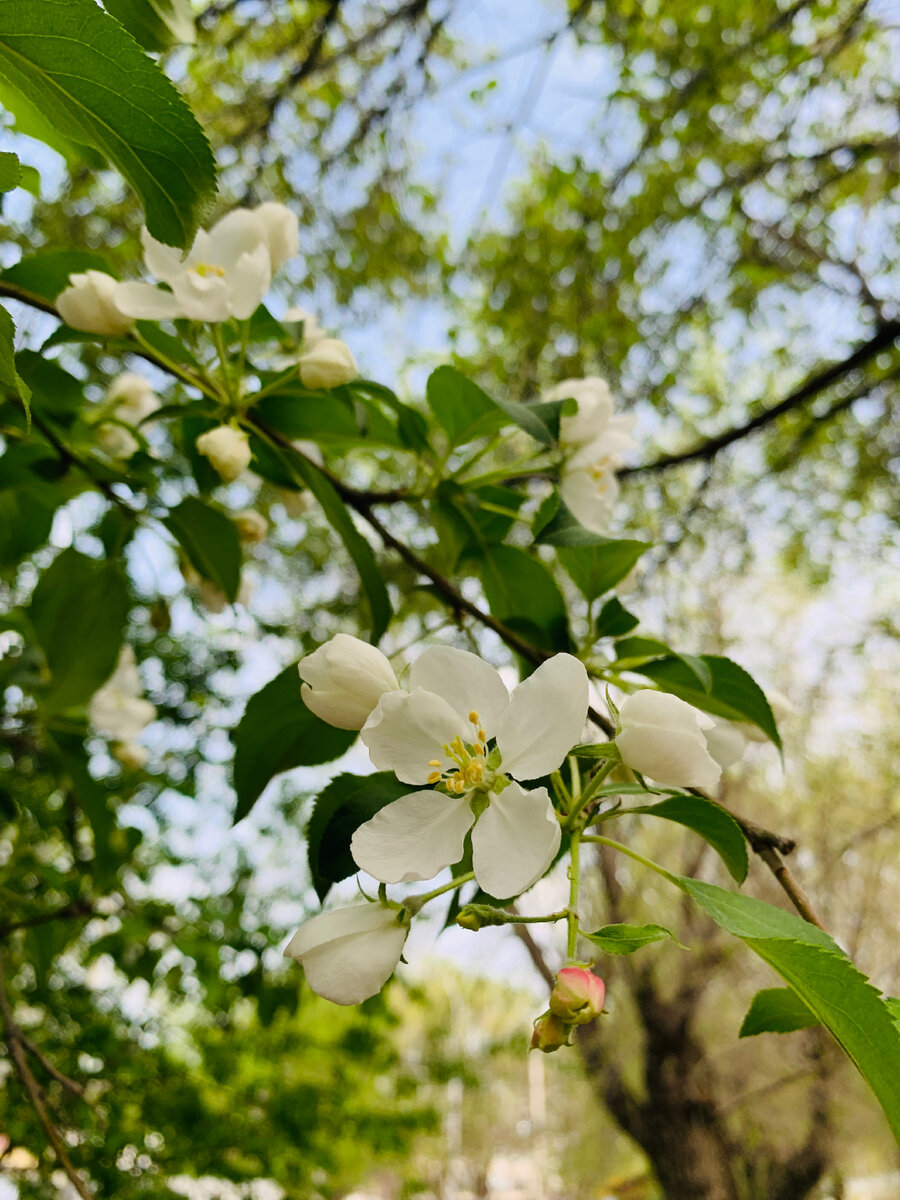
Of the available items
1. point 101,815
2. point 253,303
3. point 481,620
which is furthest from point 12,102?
point 101,815

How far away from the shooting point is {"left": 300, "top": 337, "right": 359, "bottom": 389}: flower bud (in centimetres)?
68

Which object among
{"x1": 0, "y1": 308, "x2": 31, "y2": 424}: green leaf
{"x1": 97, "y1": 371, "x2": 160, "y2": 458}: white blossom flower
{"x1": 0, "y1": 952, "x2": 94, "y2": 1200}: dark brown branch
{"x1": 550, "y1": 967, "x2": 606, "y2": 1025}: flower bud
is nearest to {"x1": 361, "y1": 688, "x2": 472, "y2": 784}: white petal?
{"x1": 550, "y1": 967, "x2": 606, "y2": 1025}: flower bud

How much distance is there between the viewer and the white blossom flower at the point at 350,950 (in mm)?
437

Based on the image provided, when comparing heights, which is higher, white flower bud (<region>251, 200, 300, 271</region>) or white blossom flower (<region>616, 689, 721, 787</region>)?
white flower bud (<region>251, 200, 300, 271</region>)

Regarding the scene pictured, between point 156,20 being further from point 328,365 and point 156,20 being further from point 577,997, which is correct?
point 577,997

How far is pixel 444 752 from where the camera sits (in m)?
0.48

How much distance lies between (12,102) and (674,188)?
239 cm

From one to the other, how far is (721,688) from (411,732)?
0.26m

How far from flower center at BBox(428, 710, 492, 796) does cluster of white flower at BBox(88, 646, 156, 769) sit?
890mm

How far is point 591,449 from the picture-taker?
79cm

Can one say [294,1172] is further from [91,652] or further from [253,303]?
[253,303]

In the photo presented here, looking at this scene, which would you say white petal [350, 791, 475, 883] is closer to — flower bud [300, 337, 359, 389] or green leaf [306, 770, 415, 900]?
green leaf [306, 770, 415, 900]

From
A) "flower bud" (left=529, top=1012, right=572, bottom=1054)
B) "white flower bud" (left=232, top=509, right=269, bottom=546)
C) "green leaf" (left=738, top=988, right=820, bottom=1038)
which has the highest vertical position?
"white flower bud" (left=232, top=509, right=269, bottom=546)

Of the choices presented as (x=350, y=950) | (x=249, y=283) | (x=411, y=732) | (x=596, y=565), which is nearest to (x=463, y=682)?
(x=411, y=732)
